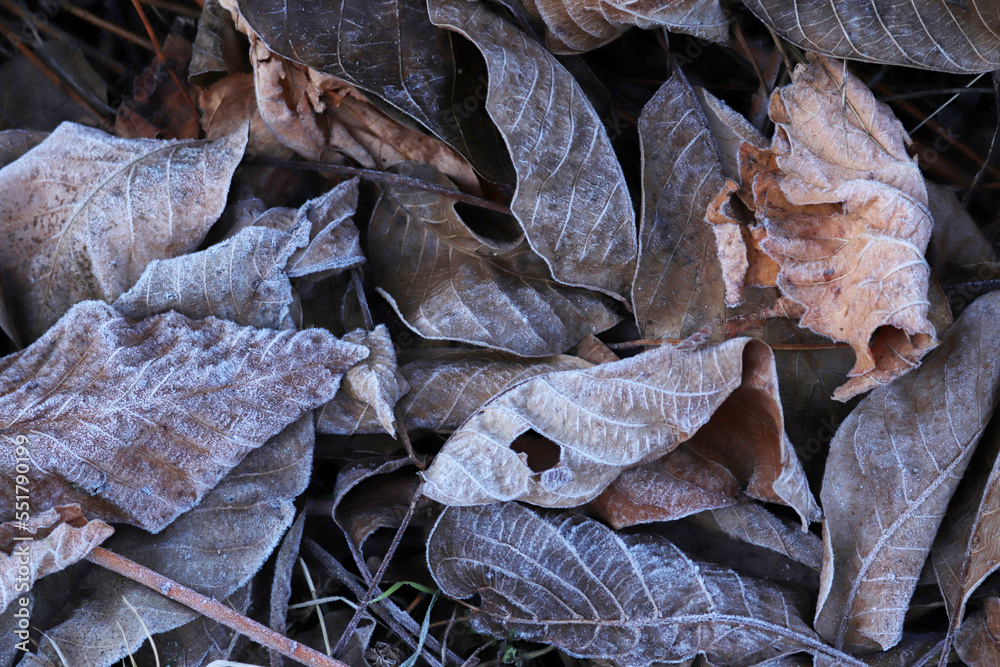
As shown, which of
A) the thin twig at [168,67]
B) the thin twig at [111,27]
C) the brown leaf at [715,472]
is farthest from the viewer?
the thin twig at [111,27]

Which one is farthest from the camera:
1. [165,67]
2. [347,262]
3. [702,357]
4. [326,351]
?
[165,67]

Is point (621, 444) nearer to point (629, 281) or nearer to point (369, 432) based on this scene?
point (629, 281)

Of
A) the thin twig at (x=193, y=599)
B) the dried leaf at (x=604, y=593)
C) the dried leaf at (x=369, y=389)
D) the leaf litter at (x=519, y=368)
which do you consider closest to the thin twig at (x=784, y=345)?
the leaf litter at (x=519, y=368)

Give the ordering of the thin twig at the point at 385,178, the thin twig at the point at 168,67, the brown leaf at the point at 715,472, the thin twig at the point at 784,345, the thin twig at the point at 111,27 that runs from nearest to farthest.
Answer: the brown leaf at the point at 715,472 < the thin twig at the point at 784,345 < the thin twig at the point at 385,178 < the thin twig at the point at 168,67 < the thin twig at the point at 111,27

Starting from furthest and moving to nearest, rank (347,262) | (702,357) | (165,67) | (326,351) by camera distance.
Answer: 1. (165,67)
2. (347,262)
3. (326,351)
4. (702,357)

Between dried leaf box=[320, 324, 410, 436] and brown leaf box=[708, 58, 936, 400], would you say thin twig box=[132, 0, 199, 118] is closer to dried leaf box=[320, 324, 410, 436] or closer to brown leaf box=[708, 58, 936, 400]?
dried leaf box=[320, 324, 410, 436]

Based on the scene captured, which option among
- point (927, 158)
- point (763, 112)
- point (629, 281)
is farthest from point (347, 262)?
point (927, 158)

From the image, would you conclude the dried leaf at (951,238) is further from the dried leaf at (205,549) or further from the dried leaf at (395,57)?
the dried leaf at (205,549)
